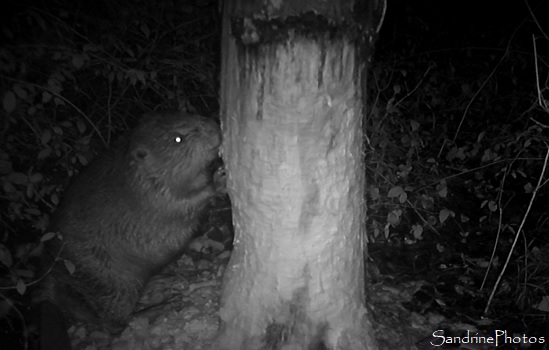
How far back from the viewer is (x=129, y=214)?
103 inches

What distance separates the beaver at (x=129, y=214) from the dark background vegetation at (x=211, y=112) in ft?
0.70

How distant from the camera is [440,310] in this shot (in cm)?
254

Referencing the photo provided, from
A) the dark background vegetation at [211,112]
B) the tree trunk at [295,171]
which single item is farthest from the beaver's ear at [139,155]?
the tree trunk at [295,171]

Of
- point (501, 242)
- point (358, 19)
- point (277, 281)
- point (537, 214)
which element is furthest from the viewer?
point (537, 214)

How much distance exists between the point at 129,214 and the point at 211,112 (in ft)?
5.22

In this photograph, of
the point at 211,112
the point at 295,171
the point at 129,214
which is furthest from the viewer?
the point at 211,112

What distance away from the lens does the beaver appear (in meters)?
2.45

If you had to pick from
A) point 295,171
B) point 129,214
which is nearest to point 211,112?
point 129,214

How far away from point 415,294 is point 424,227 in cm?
82

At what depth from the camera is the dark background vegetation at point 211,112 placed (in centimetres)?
252

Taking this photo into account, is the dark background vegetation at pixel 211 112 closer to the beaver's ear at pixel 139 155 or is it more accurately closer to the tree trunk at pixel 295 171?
the beaver's ear at pixel 139 155

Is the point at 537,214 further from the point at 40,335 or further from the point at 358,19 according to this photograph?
the point at 40,335

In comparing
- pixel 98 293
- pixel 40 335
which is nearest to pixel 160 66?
pixel 98 293

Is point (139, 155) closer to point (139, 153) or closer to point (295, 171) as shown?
point (139, 153)
